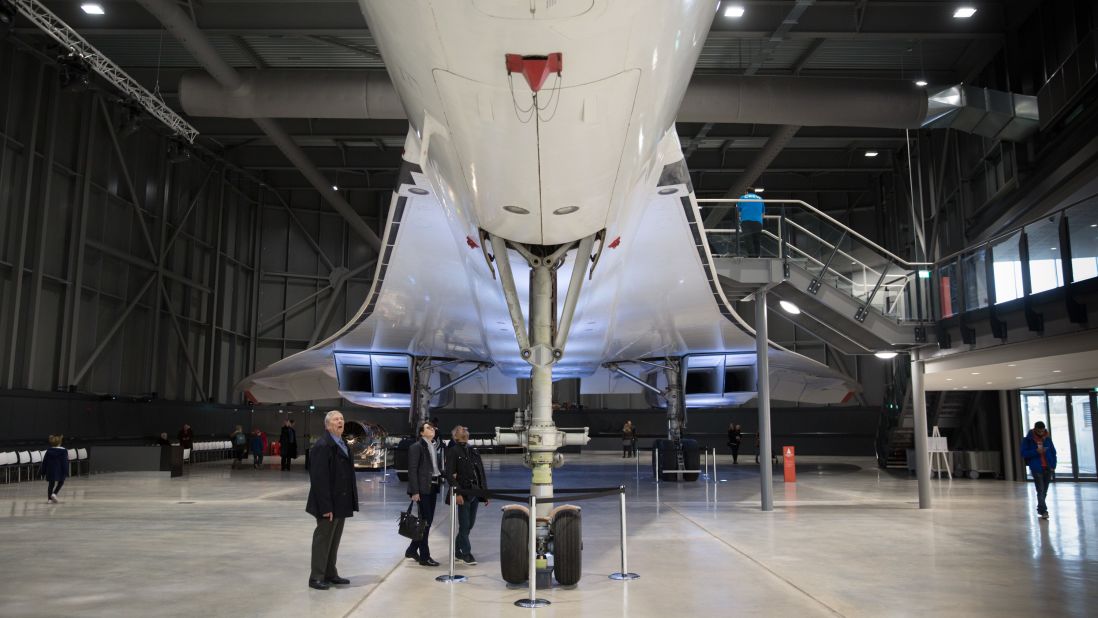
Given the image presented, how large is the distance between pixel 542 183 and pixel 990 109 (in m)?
14.7

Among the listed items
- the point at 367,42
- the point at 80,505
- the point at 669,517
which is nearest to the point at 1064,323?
the point at 669,517

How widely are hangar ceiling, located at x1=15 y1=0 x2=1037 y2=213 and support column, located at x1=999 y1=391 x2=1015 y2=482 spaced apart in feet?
24.9

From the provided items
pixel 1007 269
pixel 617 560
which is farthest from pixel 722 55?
pixel 617 560

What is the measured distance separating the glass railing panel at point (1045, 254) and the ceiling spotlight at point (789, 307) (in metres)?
3.14

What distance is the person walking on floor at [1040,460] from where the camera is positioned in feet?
31.5

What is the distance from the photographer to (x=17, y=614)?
4.62 metres

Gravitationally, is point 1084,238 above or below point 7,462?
above

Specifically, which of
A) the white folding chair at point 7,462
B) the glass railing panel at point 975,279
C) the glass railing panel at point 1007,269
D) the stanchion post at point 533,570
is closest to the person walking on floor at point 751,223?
the glass railing panel at point 975,279

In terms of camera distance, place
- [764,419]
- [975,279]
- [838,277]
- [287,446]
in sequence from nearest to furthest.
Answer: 1. [764,419]
2. [975,279]
3. [838,277]
4. [287,446]

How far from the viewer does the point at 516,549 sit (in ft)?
17.7

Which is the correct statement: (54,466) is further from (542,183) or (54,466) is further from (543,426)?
(542,183)

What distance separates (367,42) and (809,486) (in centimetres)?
1361

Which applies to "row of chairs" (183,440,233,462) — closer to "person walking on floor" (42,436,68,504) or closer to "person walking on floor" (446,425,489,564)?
"person walking on floor" (42,436,68,504)

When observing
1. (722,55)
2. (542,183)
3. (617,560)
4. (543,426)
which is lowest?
(617,560)
